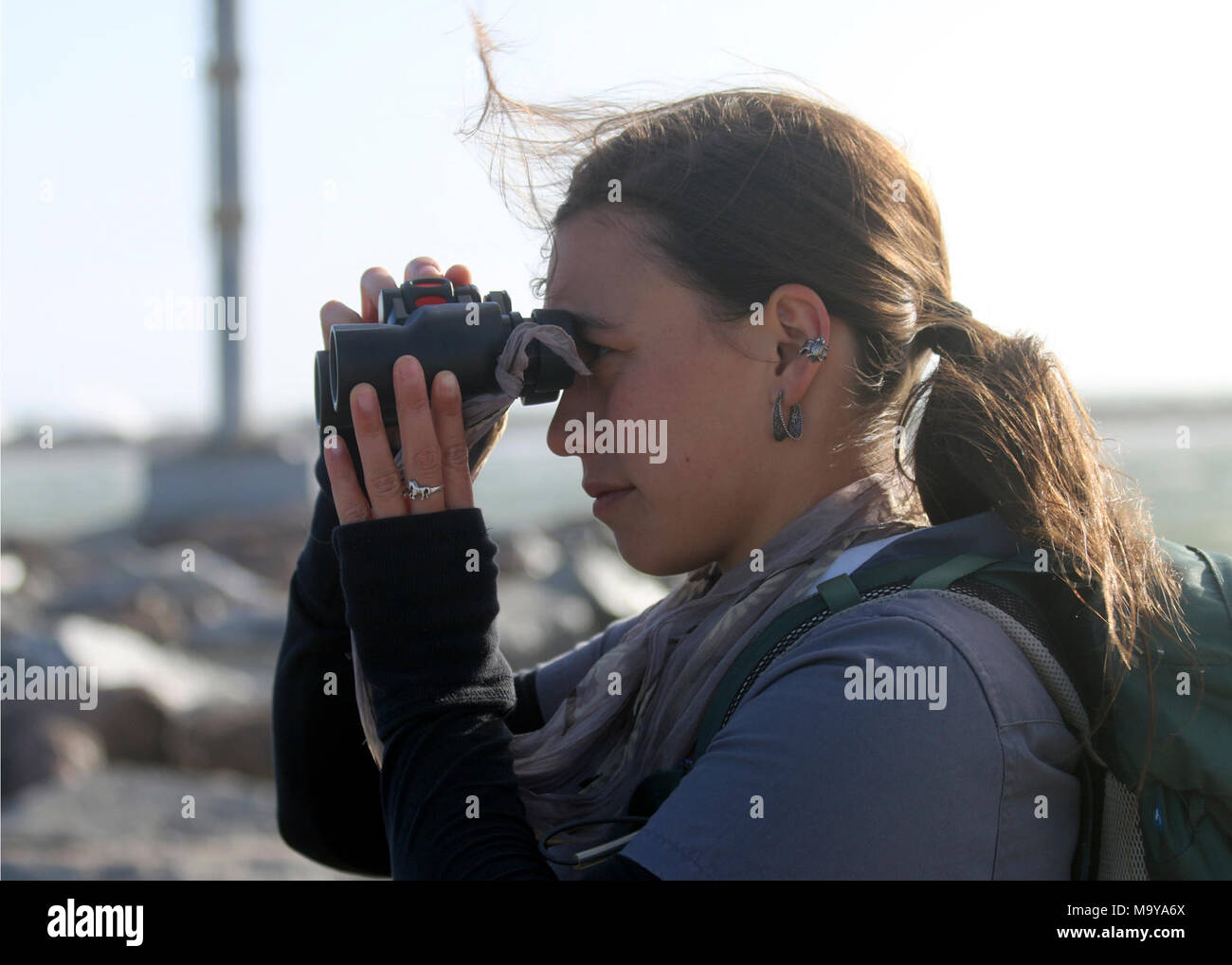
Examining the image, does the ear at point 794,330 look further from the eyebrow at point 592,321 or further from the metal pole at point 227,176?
the metal pole at point 227,176

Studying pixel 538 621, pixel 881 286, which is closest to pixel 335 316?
pixel 881 286

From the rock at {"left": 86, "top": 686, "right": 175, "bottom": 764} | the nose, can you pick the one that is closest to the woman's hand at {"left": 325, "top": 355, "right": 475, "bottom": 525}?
the nose

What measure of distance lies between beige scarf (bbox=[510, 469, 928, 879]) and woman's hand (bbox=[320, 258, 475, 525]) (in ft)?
1.13

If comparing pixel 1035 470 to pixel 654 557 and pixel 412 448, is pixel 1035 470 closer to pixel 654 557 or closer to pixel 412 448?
pixel 654 557

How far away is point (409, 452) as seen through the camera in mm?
1433

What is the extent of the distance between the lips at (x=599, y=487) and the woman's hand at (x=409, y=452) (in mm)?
175

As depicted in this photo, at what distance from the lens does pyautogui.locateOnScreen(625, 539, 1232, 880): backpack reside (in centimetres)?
115

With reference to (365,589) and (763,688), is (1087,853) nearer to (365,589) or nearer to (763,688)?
(763,688)

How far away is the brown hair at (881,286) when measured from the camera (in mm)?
1358

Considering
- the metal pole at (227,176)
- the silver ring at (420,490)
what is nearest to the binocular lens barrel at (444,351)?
the silver ring at (420,490)

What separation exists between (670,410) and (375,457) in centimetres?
38

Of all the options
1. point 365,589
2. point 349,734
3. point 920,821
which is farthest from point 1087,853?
point 349,734

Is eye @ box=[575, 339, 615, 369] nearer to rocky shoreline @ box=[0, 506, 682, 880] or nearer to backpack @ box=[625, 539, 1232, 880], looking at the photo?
backpack @ box=[625, 539, 1232, 880]

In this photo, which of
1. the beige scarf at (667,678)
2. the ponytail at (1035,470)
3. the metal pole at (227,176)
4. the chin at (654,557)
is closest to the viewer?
the ponytail at (1035,470)
